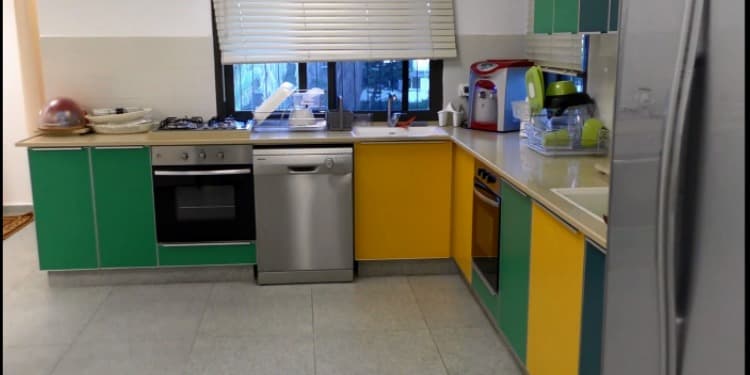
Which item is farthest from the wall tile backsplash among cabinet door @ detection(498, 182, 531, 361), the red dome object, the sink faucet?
cabinet door @ detection(498, 182, 531, 361)

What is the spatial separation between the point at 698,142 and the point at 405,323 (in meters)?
2.54

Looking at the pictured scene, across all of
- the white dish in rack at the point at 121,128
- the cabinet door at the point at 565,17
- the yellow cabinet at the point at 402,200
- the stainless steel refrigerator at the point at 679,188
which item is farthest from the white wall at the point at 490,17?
the stainless steel refrigerator at the point at 679,188

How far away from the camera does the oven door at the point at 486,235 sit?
3289mm

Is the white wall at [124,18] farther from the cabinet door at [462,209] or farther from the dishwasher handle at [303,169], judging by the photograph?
the cabinet door at [462,209]

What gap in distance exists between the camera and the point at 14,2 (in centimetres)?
545

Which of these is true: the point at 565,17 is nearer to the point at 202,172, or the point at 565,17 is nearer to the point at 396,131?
the point at 396,131

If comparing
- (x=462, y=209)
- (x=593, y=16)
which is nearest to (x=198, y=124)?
(x=462, y=209)

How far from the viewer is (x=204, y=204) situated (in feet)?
13.5

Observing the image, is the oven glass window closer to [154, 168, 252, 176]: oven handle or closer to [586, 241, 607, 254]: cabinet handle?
[154, 168, 252, 176]: oven handle

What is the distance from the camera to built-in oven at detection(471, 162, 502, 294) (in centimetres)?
327

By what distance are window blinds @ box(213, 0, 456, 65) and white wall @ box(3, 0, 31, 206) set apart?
6.64 feet

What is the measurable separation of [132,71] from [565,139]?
267 centimetres

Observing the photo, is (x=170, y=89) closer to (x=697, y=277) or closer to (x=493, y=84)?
(x=493, y=84)

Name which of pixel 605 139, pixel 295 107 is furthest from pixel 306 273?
pixel 605 139
